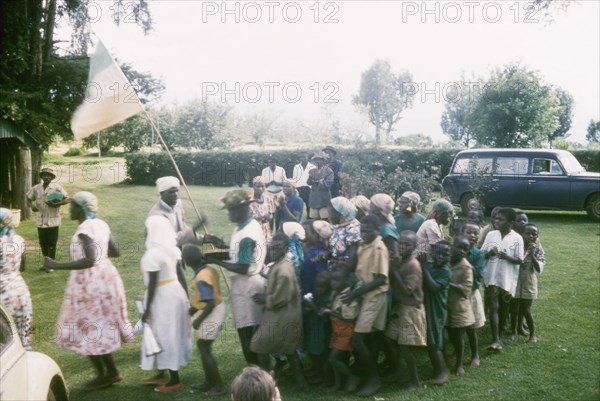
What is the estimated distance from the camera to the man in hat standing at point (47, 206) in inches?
353

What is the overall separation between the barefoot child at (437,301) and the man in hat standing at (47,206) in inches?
250

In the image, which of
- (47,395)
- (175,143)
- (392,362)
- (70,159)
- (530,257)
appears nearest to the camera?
(47,395)

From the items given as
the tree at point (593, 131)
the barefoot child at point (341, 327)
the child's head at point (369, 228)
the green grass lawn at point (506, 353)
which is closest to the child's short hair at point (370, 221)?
the child's head at point (369, 228)

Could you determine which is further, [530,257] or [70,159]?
[70,159]

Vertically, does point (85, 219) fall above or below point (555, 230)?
above

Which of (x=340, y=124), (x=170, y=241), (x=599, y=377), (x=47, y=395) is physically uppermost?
(x=340, y=124)

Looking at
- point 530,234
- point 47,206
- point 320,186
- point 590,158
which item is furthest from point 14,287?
point 590,158

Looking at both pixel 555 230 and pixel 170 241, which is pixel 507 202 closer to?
pixel 555 230

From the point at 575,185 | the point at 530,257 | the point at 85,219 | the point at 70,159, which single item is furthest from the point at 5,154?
the point at 575,185

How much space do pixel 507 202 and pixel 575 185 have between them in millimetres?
1759

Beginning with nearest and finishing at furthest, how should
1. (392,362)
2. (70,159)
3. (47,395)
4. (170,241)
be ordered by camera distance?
(47,395)
(170,241)
(392,362)
(70,159)

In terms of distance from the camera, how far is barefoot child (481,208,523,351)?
19.0 ft

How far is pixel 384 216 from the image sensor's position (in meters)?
5.57

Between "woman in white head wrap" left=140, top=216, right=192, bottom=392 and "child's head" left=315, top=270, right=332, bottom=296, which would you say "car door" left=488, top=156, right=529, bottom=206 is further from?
"woman in white head wrap" left=140, top=216, right=192, bottom=392
